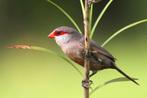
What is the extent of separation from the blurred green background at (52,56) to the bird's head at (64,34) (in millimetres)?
3483

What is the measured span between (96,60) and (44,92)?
159 inches

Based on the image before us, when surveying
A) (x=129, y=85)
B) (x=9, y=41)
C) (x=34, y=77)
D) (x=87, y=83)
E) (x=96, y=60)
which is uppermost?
(x=9, y=41)

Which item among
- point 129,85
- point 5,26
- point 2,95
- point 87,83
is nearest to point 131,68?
point 129,85

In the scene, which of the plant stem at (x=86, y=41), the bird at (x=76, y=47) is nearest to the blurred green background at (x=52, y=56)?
the bird at (x=76, y=47)

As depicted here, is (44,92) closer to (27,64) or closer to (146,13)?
(27,64)

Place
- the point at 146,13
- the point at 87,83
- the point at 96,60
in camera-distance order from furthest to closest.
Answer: the point at 146,13, the point at 96,60, the point at 87,83

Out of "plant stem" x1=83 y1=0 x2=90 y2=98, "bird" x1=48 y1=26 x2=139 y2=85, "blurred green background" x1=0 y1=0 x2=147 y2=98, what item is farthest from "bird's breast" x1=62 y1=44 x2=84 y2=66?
"blurred green background" x1=0 y1=0 x2=147 y2=98

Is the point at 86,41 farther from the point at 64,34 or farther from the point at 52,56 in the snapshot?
the point at 52,56

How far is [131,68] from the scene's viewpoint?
22.0 feet

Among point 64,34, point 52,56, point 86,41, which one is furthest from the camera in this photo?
point 52,56

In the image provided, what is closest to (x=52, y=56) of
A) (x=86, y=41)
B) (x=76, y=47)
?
(x=76, y=47)

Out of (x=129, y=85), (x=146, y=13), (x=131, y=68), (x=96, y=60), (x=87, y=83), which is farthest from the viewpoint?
(x=146, y=13)

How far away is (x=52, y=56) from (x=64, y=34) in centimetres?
498

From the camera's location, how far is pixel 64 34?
219 cm
